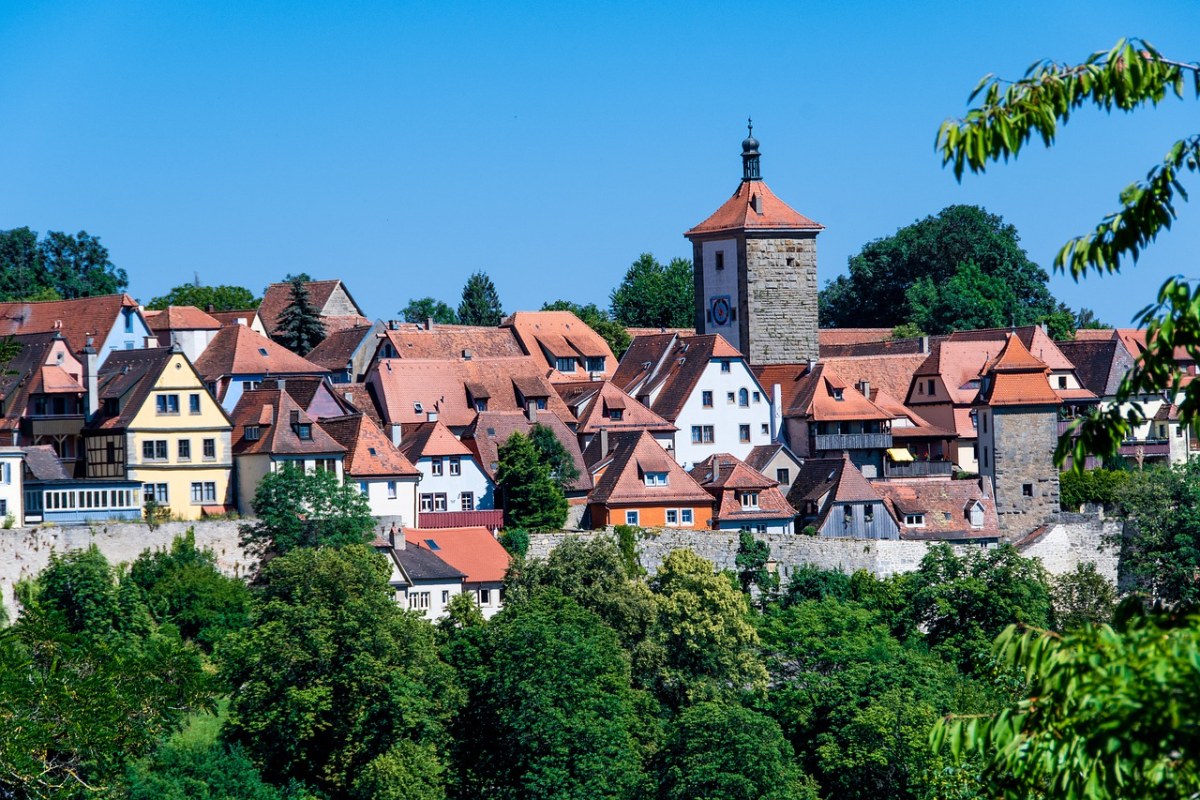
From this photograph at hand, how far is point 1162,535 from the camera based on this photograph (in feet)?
186

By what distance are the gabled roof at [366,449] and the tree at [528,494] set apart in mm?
2501

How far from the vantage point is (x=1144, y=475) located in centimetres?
5891

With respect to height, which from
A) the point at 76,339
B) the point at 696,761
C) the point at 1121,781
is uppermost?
the point at 76,339

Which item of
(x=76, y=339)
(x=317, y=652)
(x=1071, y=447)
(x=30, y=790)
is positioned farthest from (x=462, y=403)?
(x=1071, y=447)

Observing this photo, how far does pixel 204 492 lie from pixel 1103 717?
44710 mm

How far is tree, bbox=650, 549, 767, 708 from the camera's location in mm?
48250

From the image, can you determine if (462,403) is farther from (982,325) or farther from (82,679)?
(982,325)

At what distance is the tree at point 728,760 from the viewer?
136 feet

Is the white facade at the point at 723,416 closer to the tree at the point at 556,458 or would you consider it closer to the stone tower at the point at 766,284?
the stone tower at the point at 766,284

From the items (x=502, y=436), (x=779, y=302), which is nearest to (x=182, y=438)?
(x=502, y=436)

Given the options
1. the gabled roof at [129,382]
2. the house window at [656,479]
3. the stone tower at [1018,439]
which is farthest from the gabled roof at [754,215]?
the gabled roof at [129,382]

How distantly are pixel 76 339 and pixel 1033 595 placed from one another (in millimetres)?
28935

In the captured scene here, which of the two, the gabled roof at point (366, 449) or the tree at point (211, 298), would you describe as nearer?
the gabled roof at point (366, 449)

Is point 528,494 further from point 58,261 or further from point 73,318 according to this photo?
point 58,261
